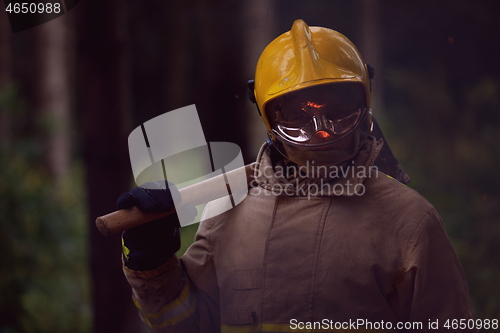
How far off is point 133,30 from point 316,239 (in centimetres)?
247

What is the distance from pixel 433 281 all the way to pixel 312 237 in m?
0.36

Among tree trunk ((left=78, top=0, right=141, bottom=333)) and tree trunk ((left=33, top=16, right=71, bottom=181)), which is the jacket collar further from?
tree trunk ((left=33, top=16, right=71, bottom=181))

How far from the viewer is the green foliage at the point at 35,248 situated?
3.66m

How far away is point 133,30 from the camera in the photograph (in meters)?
3.26

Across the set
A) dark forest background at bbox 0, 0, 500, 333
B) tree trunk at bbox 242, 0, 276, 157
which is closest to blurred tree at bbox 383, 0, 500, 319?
dark forest background at bbox 0, 0, 500, 333

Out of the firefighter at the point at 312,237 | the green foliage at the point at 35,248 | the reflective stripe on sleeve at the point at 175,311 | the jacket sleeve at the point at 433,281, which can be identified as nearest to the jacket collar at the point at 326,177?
the firefighter at the point at 312,237

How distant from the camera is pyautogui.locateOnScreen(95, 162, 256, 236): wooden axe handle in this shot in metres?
1.39

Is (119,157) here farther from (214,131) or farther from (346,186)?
(346,186)

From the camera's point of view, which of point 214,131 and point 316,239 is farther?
point 214,131

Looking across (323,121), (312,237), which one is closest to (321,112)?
(323,121)

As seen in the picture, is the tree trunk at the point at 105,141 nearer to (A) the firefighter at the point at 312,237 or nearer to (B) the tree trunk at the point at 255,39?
(B) the tree trunk at the point at 255,39

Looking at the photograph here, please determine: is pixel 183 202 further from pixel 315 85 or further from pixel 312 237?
pixel 315 85

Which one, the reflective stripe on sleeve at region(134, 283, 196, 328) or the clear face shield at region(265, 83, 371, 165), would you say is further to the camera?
the reflective stripe on sleeve at region(134, 283, 196, 328)

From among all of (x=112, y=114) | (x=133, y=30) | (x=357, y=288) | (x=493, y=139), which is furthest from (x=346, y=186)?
(x=133, y=30)
